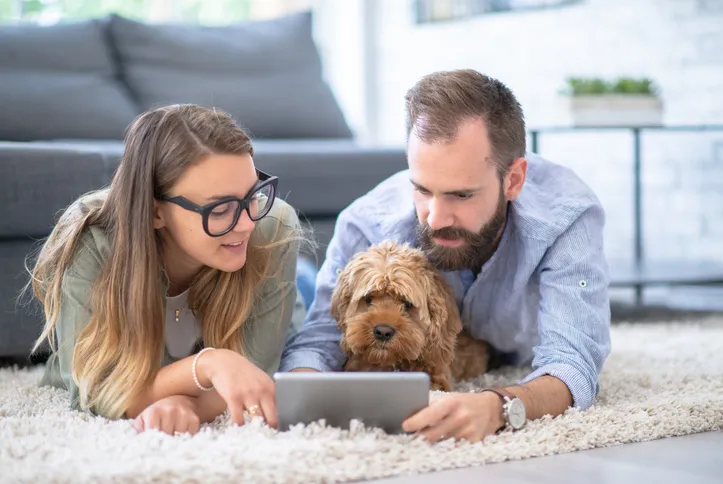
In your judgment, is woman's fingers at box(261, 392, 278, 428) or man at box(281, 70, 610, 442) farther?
man at box(281, 70, 610, 442)

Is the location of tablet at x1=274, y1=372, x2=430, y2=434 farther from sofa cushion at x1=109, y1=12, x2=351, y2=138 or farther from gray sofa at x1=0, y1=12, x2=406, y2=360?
sofa cushion at x1=109, y1=12, x2=351, y2=138

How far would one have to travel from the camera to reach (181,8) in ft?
17.7

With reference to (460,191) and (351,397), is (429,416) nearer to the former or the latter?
(351,397)

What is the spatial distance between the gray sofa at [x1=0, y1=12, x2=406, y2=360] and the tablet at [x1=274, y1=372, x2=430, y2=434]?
96 centimetres

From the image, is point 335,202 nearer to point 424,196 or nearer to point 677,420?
point 424,196

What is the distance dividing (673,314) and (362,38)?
3032 mm

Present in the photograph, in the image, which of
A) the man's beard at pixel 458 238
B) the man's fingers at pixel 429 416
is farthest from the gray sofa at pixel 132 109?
the man's fingers at pixel 429 416

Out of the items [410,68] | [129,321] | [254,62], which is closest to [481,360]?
[129,321]

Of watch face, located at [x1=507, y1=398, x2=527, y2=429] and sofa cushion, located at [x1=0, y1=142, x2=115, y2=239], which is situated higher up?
sofa cushion, located at [x1=0, y1=142, x2=115, y2=239]

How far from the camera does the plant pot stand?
10.7 ft

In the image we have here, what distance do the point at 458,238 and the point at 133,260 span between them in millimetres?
663

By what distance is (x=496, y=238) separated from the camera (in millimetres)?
2020

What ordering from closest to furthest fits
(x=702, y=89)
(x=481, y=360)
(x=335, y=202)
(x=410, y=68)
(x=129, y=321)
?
(x=129, y=321), (x=481, y=360), (x=335, y=202), (x=702, y=89), (x=410, y=68)

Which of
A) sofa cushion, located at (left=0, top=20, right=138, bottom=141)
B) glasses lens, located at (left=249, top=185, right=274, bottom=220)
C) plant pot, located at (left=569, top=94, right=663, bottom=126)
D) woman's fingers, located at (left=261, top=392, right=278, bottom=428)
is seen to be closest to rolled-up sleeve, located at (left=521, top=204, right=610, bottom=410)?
woman's fingers, located at (left=261, top=392, right=278, bottom=428)
